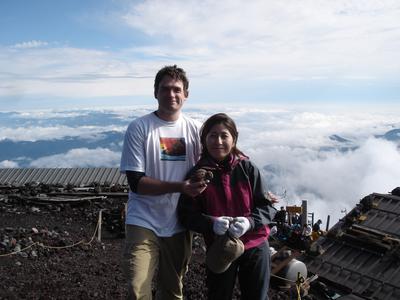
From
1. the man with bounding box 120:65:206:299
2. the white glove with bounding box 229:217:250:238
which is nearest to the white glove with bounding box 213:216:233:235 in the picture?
the white glove with bounding box 229:217:250:238

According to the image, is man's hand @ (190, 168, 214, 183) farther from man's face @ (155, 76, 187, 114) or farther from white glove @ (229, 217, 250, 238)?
man's face @ (155, 76, 187, 114)

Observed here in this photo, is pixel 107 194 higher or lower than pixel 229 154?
lower

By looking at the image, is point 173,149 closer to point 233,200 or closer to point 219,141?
point 219,141

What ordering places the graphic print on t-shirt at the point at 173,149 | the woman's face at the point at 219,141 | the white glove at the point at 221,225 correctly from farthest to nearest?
the graphic print on t-shirt at the point at 173,149 < the woman's face at the point at 219,141 < the white glove at the point at 221,225

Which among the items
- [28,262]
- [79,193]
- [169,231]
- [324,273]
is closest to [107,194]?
[79,193]

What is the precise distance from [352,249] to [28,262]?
284 inches

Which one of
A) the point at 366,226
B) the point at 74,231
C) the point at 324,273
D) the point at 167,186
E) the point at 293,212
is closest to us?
the point at 167,186

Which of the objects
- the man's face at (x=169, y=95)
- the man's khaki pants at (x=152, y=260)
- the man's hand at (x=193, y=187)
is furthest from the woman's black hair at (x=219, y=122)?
the man's khaki pants at (x=152, y=260)

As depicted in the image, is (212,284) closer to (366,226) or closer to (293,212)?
(366,226)

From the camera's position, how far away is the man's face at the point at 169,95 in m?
3.76

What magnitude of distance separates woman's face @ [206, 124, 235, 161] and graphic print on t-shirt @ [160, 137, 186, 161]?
284 mm

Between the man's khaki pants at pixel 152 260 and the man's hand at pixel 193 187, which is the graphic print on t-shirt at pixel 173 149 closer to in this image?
the man's hand at pixel 193 187

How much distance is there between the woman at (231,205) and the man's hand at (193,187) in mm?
174

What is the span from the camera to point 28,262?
8.70 m
